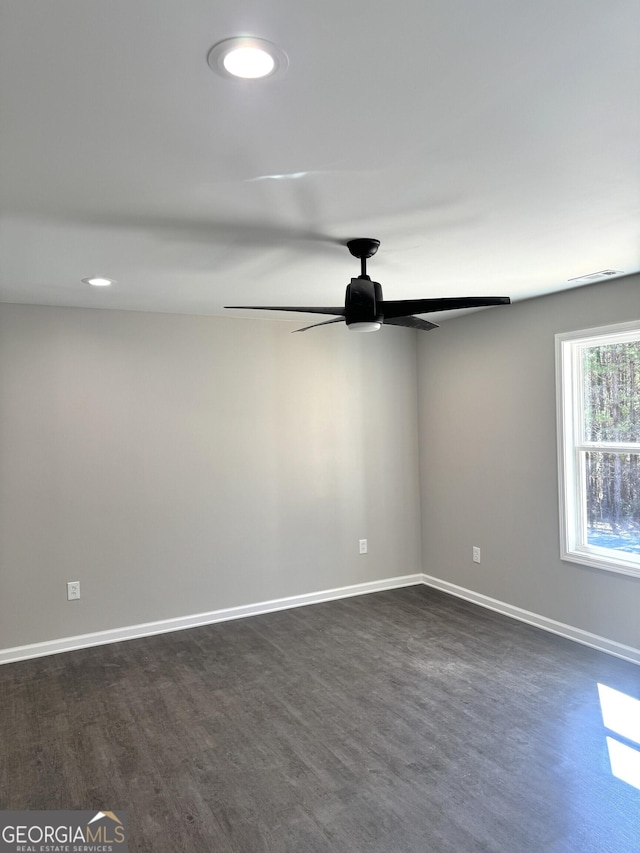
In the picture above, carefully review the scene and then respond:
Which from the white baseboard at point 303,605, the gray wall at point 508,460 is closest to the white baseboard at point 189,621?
the white baseboard at point 303,605

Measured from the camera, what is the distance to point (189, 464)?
15.1 ft

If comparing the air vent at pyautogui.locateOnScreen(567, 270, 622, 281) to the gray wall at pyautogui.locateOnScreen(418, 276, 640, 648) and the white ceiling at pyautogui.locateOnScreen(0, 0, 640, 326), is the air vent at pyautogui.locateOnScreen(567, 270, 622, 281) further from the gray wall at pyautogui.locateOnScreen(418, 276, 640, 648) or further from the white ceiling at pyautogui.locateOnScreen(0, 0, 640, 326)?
the white ceiling at pyautogui.locateOnScreen(0, 0, 640, 326)

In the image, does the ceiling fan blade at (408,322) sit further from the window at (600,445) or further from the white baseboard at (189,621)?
the white baseboard at (189,621)

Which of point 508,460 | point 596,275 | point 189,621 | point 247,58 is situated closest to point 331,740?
point 189,621

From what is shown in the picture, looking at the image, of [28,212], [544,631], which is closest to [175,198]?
[28,212]

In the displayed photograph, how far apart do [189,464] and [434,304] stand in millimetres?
2562

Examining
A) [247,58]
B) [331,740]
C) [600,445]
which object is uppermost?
[247,58]

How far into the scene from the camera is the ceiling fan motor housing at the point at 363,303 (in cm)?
275

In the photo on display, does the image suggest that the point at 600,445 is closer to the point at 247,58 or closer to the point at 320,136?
the point at 320,136

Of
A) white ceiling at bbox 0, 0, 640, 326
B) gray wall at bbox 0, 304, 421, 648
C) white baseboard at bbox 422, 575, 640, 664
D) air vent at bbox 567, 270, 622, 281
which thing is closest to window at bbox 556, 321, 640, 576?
air vent at bbox 567, 270, 622, 281

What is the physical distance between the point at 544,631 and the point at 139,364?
350 cm

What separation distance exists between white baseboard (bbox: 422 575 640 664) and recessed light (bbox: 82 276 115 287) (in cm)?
365

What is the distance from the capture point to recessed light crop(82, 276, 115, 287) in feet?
11.5

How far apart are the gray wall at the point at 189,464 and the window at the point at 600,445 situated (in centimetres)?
167
